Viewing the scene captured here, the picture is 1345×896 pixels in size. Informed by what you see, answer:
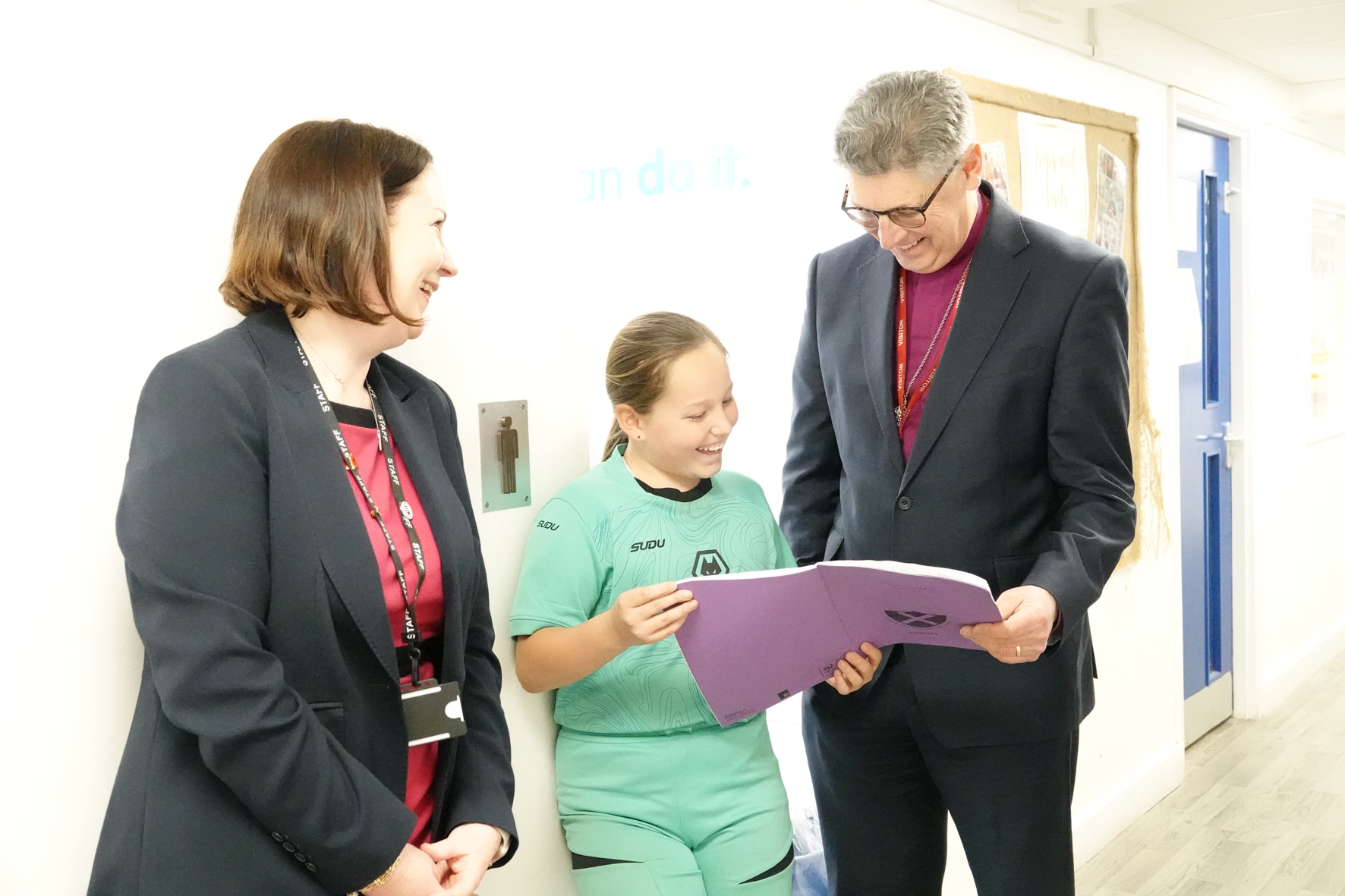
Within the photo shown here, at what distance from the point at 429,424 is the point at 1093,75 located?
2.85 metres

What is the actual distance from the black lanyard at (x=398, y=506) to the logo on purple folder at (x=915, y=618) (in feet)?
1.98

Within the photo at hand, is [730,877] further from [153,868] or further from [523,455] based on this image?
[153,868]

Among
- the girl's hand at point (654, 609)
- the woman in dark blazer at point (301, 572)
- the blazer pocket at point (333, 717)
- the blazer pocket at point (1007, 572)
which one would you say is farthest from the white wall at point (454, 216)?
the blazer pocket at point (1007, 572)

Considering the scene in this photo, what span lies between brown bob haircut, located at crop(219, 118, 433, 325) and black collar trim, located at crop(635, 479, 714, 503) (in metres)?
0.59

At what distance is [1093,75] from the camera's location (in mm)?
3588

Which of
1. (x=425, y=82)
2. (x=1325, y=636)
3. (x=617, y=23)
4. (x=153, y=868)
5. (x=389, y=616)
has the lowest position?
(x=1325, y=636)

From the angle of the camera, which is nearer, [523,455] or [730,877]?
[730,877]

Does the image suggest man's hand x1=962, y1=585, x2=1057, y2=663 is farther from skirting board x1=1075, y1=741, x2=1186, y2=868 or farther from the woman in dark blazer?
skirting board x1=1075, y1=741, x2=1186, y2=868

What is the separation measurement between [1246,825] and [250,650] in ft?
12.0

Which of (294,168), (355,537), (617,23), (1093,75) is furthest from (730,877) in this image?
(1093,75)

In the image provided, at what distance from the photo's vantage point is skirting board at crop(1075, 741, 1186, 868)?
356 cm

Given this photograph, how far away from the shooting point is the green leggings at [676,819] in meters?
1.70

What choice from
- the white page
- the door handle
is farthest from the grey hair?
the door handle

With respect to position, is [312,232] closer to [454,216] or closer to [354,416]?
[354,416]
